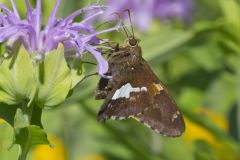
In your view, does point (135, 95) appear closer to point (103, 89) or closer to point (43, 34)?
point (103, 89)

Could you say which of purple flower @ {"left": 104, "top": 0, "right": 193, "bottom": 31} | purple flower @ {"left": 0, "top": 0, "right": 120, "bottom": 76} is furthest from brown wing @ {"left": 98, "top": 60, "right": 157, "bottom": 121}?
purple flower @ {"left": 104, "top": 0, "right": 193, "bottom": 31}

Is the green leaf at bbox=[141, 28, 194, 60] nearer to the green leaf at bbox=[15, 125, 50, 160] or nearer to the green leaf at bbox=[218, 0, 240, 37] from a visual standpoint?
the green leaf at bbox=[218, 0, 240, 37]

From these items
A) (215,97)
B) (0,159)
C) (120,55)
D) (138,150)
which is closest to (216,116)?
(215,97)

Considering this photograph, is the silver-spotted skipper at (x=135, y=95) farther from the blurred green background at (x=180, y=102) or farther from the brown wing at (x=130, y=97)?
the blurred green background at (x=180, y=102)

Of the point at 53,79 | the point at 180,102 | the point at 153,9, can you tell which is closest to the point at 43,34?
the point at 53,79

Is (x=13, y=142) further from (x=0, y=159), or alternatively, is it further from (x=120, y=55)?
(x=120, y=55)

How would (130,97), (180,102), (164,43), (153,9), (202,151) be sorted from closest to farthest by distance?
1. (130,97)
2. (202,151)
3. (164,43)
4. (180,102)
5. (153,9)

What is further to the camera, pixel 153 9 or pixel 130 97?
pixel 153 9
